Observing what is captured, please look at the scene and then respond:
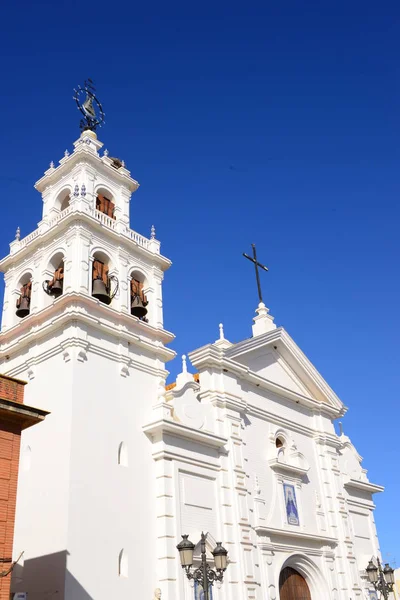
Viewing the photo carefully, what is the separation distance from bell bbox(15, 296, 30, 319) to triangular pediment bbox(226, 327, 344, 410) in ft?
25.2

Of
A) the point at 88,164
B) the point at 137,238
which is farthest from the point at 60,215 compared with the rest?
Result: the point at 137,238

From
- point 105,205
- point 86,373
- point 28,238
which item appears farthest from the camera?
point 105,205

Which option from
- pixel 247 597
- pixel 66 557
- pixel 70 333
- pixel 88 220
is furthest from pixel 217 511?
pixel 88 220

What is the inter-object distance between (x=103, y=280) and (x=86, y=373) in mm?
4110

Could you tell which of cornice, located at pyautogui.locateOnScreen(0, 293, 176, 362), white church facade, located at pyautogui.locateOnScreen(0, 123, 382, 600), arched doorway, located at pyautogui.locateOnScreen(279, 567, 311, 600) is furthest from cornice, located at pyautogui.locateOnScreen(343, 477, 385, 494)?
cornice, located at pyautogui.locateOnScreen(0, 293, 176, 362)

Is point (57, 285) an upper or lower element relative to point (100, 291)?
upper

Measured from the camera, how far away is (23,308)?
23281 mm

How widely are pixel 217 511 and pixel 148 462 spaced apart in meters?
2.97

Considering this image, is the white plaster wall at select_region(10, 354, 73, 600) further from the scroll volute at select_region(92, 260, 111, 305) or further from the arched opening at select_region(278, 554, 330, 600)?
the arched opening at select_region(278, 554, 330, 600)

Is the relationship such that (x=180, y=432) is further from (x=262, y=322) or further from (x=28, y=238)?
(x=28, y=238)

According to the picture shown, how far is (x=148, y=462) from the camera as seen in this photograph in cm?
2030

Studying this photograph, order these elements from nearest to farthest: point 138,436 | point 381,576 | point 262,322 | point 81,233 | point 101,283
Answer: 1. point 381,576
2. point 138,436
3. point 101,283
4. point 81,233
5. point 262,322

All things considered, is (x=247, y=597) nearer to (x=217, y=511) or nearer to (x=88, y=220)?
(x=217, y=511)

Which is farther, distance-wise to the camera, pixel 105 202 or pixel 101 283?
pixel 105 202
